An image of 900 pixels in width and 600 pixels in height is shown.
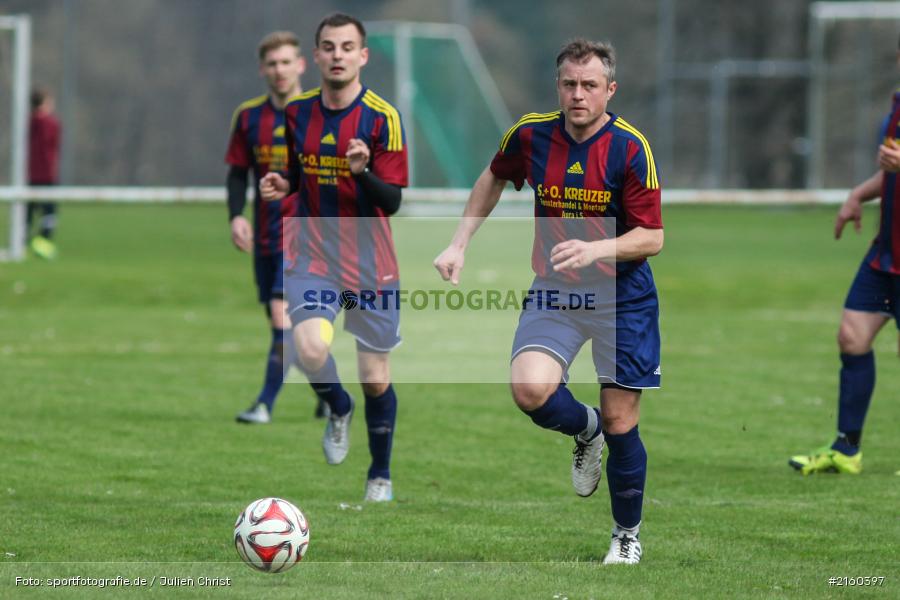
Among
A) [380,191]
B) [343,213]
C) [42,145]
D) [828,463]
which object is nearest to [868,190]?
[828,463]

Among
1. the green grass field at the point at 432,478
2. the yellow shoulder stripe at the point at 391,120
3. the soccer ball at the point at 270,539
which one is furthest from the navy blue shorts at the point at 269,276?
the soccer ball at the point at 270,539

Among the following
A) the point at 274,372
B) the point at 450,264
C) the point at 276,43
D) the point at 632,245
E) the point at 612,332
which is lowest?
the point at 274,372

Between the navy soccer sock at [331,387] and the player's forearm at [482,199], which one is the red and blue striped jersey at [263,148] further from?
the player's forearm at [482,199]

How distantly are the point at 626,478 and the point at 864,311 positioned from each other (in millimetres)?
2656

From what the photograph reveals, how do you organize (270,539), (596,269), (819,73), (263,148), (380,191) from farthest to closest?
(819,73)
(263,148)
(380,191)
(596,269)
(270,539)

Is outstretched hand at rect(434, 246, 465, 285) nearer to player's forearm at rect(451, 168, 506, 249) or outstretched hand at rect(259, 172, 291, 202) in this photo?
player's forearm at rect(451, 168, 506, 249)

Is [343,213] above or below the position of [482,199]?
below

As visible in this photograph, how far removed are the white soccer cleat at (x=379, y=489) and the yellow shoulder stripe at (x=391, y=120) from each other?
162 centimetres

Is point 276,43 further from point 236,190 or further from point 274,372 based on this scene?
point 274,372

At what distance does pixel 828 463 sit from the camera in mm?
7539

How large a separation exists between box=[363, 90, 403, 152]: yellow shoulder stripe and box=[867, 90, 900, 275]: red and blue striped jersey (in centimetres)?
264

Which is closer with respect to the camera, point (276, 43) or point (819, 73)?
point (276, 43)

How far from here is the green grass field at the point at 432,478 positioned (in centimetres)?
526

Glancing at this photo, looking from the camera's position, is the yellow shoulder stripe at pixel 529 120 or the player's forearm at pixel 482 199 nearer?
the yellow shoulder stripe at pixel 529 120
